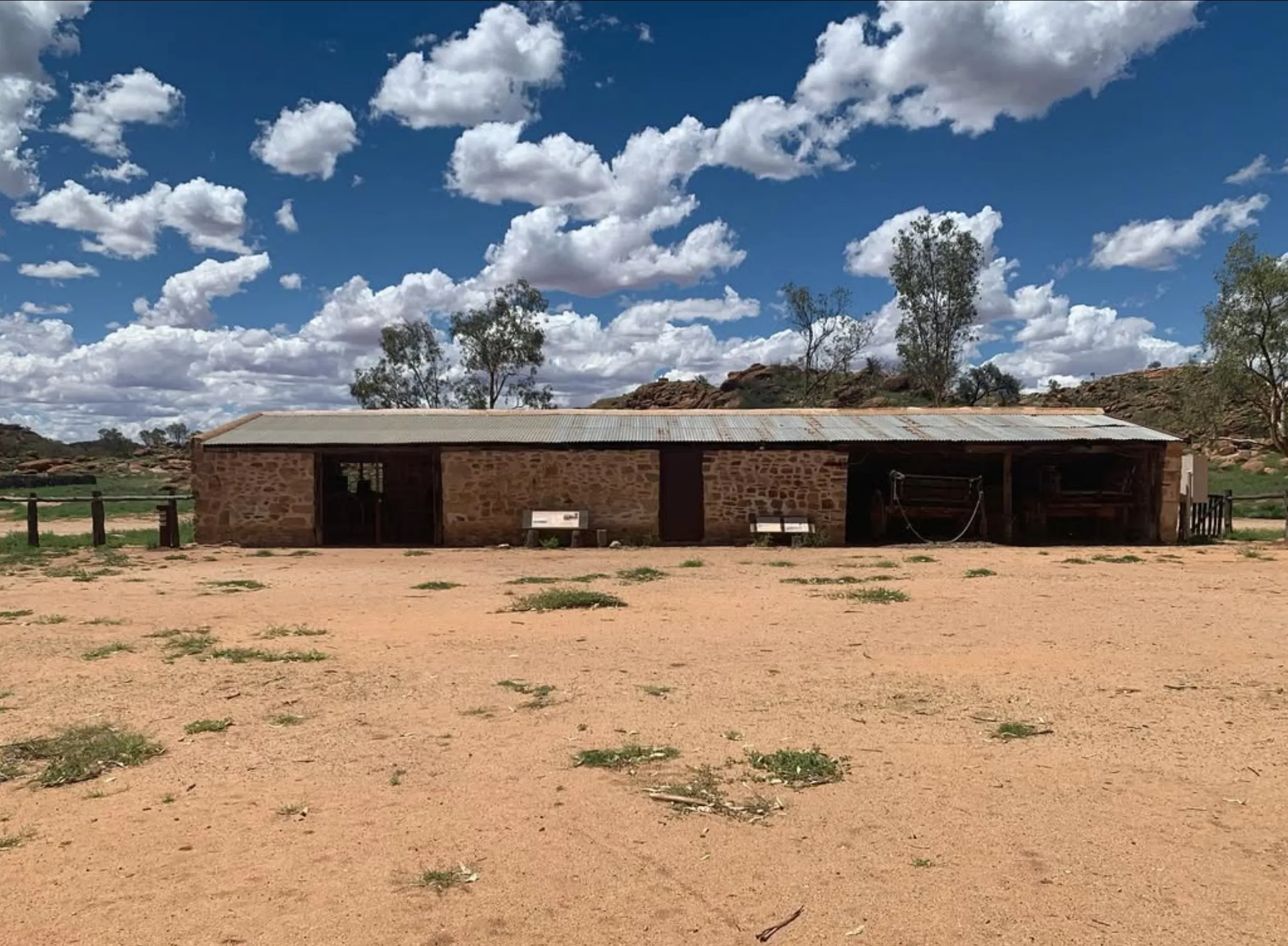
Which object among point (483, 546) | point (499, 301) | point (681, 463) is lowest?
point (483, 546)

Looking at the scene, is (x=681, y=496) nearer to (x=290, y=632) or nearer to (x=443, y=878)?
(x=290, y=632)

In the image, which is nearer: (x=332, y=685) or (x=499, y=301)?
(x=332, y=685)

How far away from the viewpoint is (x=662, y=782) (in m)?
4.82

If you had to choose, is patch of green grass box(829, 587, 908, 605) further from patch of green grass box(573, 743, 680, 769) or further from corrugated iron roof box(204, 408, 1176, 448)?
corrugated iron roof box(204, 408, 1176, 448)

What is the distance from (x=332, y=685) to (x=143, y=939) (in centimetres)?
361

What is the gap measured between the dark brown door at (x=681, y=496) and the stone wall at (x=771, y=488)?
0.17 meters

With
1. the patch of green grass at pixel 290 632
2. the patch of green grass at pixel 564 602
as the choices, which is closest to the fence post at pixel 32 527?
the patch of green grass at pixel 290 632

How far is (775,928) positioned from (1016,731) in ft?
9.47

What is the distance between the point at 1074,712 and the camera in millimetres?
6039

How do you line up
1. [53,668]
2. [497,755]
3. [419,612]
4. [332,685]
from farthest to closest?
[419,612], [53,668], [332,685], [497,755]

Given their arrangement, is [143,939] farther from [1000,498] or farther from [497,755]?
[1000,498]

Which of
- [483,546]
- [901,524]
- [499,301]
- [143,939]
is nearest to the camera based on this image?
[143,939]

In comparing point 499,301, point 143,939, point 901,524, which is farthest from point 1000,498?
point 499,301

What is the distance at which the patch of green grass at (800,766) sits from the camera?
190 inches
